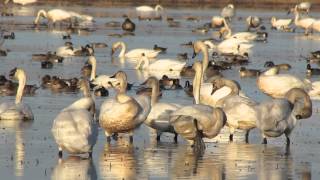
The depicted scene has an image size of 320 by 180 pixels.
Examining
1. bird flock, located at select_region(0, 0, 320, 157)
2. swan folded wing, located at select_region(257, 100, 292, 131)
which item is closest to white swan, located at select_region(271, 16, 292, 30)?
bird flock, located at select_region(0, 0, 320, 157)

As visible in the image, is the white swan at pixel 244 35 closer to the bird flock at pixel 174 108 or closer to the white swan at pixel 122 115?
the bird flock at pixel 174 108

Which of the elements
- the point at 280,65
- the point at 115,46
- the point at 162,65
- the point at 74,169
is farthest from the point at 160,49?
the point at 74,169

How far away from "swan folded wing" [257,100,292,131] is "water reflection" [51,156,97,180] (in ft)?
9.66

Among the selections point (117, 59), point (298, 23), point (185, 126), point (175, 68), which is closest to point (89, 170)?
point (185, 126)

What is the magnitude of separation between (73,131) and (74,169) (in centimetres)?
80

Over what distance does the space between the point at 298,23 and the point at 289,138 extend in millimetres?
33954

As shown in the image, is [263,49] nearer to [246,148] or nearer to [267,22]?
[267,22]

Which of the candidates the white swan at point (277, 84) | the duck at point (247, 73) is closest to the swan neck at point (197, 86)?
the white swan at point (277, 84)

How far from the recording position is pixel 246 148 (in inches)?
596

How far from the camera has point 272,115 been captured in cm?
1533

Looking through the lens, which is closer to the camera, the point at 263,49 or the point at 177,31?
the point at 263,49

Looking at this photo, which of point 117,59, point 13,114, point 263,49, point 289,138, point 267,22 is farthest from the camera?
point 267,22

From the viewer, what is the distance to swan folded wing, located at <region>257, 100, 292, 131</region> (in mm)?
15320

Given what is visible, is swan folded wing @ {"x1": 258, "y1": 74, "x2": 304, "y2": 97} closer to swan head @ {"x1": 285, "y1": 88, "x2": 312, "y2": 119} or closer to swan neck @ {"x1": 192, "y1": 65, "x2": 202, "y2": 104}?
swan neck @ {"x1": 192, "y1": 65, "x2": 202, "y2": 104}
